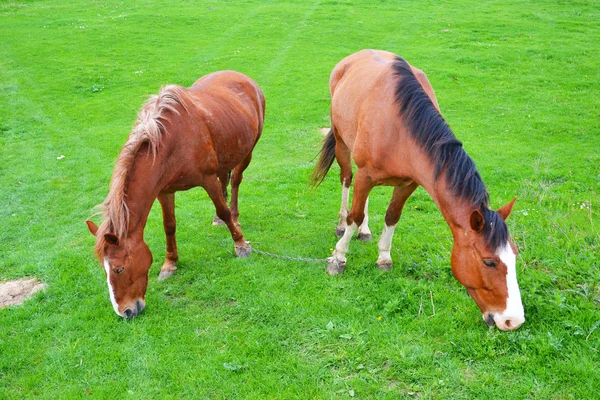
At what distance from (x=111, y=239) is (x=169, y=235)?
1.48 meters

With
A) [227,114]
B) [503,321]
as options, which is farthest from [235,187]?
[503,321]

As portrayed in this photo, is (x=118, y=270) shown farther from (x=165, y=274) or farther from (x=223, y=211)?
(x=223, y=211)

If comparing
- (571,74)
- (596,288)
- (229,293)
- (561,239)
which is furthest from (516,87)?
(229,293)

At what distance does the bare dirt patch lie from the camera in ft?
16.9

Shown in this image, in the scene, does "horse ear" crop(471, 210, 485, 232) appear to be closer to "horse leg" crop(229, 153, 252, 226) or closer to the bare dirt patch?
"horse leg" crop(229, 153, 252, 226)

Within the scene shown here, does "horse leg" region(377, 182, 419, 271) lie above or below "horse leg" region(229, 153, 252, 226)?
above

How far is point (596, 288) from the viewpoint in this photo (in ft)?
13.4

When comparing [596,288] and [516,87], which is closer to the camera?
[596,288]

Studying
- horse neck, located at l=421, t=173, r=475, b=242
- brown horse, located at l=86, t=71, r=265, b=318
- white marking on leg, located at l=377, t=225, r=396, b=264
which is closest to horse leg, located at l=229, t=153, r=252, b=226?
brown horse, located at l=86, t=71, r=265, b=318

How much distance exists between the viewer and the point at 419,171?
13.5 ft

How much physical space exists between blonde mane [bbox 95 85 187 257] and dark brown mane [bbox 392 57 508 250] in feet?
7.75

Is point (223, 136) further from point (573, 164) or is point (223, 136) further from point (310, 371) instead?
point (573, 164)

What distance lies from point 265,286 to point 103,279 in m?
1.93

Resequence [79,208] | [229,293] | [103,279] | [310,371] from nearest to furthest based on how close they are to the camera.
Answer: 1. [310,371]
2. [229,293]
3. [103,279]
4. [79,208]
